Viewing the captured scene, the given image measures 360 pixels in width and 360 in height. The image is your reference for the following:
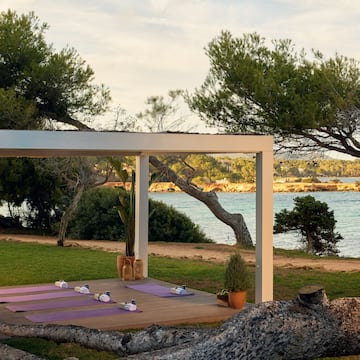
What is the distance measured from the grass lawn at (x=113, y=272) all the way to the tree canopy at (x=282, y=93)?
10.8 feet

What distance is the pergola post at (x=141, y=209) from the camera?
1110cm

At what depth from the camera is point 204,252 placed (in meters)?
19.4

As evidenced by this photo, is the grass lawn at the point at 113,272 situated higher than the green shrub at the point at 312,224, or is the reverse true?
the green shrub at the point at 312,224

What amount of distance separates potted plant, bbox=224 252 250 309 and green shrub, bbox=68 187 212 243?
42.9ft

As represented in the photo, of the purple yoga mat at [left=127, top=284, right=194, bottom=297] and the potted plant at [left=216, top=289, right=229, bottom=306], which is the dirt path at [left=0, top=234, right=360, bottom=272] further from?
the potted plant at [left=216, top=289, right=229, bottom=306]

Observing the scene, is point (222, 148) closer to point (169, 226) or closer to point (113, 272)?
point (113, 272)

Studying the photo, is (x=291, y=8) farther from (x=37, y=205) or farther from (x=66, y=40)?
(x=37, y=205)

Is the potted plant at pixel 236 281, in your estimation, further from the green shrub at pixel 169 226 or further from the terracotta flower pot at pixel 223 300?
the green shrub at pixel 169 226

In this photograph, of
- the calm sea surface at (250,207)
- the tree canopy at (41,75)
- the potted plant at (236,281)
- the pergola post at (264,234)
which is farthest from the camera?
the calm sea surface at (250,207)

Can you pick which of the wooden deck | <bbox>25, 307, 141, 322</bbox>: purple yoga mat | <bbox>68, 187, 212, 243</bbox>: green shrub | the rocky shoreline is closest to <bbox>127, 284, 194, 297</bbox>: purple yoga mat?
the wooden deck

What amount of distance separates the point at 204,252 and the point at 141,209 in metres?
8.53

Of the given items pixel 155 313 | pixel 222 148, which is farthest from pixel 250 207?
pixel 155 313

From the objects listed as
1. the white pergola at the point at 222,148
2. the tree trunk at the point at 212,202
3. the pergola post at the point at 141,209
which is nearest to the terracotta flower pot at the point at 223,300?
the white pergola at the point at 222,148

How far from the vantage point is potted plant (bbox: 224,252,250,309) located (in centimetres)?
845
